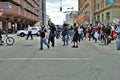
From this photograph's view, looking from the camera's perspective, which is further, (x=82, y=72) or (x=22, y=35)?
(x=22, y=35)

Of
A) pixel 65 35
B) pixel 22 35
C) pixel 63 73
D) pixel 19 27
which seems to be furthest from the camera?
pixel 19 27

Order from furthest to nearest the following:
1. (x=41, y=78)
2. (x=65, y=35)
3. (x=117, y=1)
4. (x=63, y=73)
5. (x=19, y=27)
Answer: (x=19, y=27) → (x=117, y=1) → (x=65, y=35) → (x=63, y=73) → (x=41, y=78)

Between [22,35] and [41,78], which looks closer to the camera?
[41,78]

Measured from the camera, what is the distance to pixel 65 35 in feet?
100

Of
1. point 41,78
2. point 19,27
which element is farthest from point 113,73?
point 19,27

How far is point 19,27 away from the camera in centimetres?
11831

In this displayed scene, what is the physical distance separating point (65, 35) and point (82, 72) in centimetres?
1793

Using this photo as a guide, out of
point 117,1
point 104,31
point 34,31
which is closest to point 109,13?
point 117,1

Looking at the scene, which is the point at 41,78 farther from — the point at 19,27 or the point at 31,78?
the point at 19,27

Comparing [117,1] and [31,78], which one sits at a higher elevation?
[117,1]

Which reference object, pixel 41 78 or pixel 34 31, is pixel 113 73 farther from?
pixel 34 31

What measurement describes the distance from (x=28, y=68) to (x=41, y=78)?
2.76 m

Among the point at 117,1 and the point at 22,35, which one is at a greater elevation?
the point at 117,1

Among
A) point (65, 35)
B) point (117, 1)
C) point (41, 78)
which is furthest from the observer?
point (117, 1)
